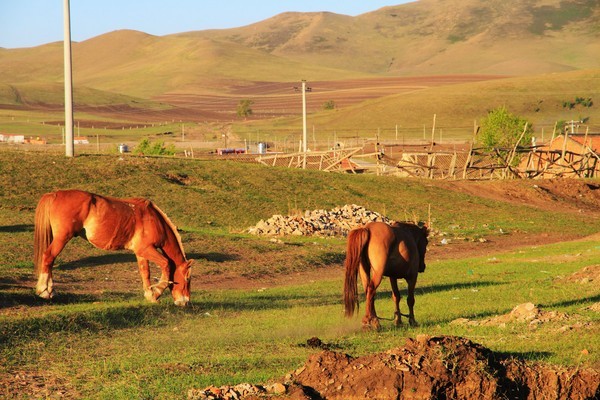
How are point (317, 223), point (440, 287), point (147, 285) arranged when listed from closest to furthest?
point (147, 285), point (440, 287), point (317, 223)

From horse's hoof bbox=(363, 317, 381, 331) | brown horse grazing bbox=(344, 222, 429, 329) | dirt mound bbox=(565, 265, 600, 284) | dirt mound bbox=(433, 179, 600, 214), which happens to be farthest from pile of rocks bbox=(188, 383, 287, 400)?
dirt mound bbox=(433, 179, 600, 214)

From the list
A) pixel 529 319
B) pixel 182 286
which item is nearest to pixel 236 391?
pixel 529 319

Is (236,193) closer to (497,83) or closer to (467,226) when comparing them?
(467,226)

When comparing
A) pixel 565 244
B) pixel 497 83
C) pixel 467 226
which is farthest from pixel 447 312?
pixel 497 83

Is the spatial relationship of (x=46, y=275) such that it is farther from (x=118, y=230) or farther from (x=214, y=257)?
(x=214, y=257)

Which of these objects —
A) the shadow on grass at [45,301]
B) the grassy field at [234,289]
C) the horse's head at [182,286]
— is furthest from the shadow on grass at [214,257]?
the horse's head at [182,286]

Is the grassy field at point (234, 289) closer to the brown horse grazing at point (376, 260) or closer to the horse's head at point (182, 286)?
the horse's head at point (182, 286)

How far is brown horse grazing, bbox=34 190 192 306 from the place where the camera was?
57.0 feet

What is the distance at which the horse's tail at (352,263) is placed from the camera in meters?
14.9

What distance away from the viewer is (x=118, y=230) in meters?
17.5

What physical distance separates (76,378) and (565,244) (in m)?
25.9

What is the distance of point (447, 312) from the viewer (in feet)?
57.3

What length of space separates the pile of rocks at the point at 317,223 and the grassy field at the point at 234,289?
1.26 meters

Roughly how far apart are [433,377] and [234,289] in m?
13.0
